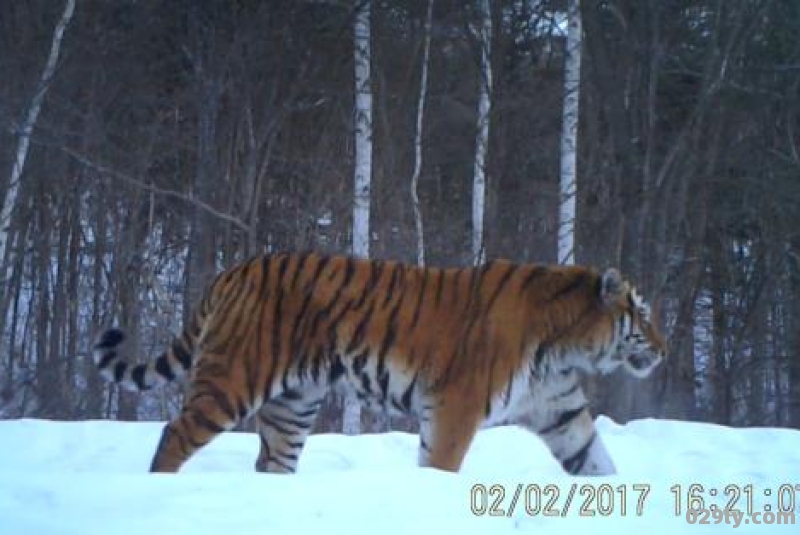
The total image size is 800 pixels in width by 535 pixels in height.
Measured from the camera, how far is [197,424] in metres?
6.71

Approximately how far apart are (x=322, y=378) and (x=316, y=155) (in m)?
9.89

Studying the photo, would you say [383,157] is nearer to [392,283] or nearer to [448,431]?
[392,283]

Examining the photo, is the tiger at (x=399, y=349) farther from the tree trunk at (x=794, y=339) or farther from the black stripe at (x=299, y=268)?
the tree trunk at (x=794, y=339)

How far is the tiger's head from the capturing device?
7020 mm

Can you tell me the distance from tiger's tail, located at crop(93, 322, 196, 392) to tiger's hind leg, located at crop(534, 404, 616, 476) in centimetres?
230

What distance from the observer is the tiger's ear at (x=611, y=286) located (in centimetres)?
697

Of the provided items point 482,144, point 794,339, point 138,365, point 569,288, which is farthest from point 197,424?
point 794,339

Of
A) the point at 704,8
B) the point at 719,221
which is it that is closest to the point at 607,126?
the point at 704,8

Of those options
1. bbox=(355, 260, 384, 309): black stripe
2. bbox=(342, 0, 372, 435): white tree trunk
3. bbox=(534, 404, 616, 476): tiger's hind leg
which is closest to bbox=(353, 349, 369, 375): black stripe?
bbox=(355, 260, 384, 309): black stripe

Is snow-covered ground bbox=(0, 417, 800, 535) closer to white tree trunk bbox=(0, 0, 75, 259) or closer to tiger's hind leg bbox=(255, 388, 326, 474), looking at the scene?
tiger's hind leg bbox=(255, 388, 326, 474)

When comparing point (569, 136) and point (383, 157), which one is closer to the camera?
point (569, 136)
